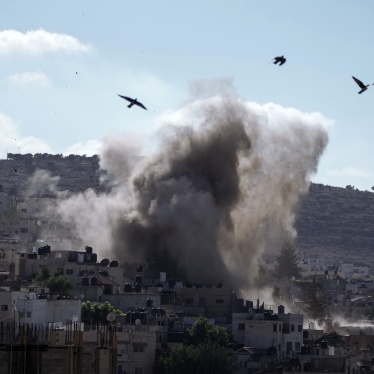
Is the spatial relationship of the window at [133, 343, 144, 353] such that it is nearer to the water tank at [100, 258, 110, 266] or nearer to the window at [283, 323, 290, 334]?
the window at [283, 323, 290, 334]

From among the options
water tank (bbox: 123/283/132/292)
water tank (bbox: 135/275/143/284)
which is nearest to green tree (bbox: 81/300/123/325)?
water tank (bbox: 123/283/132/292)

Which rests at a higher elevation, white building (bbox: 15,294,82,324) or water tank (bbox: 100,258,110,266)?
water tank (bbox: 100,258,110,266)

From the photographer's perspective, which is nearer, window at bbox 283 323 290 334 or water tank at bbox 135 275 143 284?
window at bbox 283 323 290 334

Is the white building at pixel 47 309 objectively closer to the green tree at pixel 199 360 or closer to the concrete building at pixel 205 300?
the green tree at pixel 199 360

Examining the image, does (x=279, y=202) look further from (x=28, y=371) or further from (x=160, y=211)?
(x=28, y=371)

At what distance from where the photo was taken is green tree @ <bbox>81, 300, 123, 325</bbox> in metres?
97.0

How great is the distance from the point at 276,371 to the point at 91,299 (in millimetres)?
22552

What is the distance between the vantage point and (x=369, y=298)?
15525 cm

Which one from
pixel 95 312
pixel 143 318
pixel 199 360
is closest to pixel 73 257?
pixel 95 312

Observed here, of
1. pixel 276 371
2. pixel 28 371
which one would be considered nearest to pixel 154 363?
pixel 276 371

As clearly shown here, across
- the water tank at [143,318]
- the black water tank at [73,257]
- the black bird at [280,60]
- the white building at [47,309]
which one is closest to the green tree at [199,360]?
the water tank at [143,318]

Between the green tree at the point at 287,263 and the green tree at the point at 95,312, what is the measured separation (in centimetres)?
7270

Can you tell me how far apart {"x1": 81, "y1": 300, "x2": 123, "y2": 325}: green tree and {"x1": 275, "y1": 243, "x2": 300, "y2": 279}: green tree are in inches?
2862

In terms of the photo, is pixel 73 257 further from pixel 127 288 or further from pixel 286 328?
pixel 286 328
